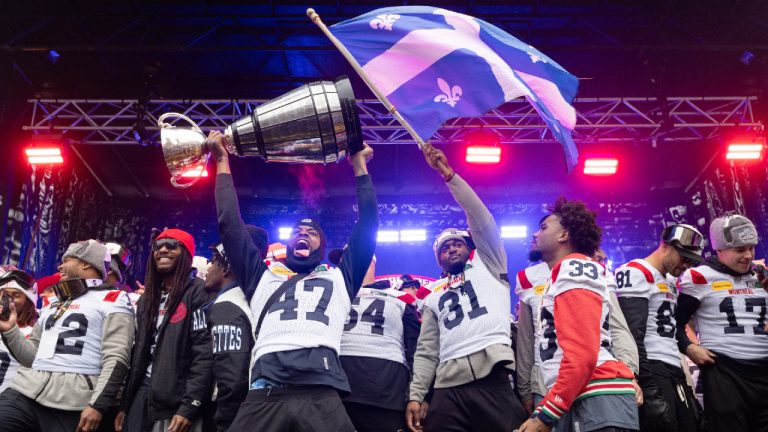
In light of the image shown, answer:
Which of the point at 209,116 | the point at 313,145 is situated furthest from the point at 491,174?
the point at 313,145

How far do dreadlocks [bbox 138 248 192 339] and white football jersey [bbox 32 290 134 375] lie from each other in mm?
217

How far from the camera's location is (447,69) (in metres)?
4.02

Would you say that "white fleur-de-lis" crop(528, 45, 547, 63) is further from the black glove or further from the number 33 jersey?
the black glove

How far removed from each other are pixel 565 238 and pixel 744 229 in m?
2.09

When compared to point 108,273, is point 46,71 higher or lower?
higher

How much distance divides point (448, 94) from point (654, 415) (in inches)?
95.2

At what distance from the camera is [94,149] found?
39.2 ft

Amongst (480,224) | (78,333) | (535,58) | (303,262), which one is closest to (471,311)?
(480,224)

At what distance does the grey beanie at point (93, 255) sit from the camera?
457 centimetres

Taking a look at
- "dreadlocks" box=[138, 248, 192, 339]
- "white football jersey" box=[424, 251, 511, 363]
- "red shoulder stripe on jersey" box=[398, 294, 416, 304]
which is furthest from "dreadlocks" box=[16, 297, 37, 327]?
"white football jersey" box=[424, 251, 511, 363]

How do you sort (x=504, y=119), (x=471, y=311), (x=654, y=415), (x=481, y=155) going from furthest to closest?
(x=481, y=155) < (x=504, y=119) < (x=471, y=311) < (x=654, y=415)

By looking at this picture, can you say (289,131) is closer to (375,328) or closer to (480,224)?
(480,224)

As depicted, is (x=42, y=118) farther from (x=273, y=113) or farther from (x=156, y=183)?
(x=273, y=113)

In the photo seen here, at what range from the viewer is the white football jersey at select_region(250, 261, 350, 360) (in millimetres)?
2926
